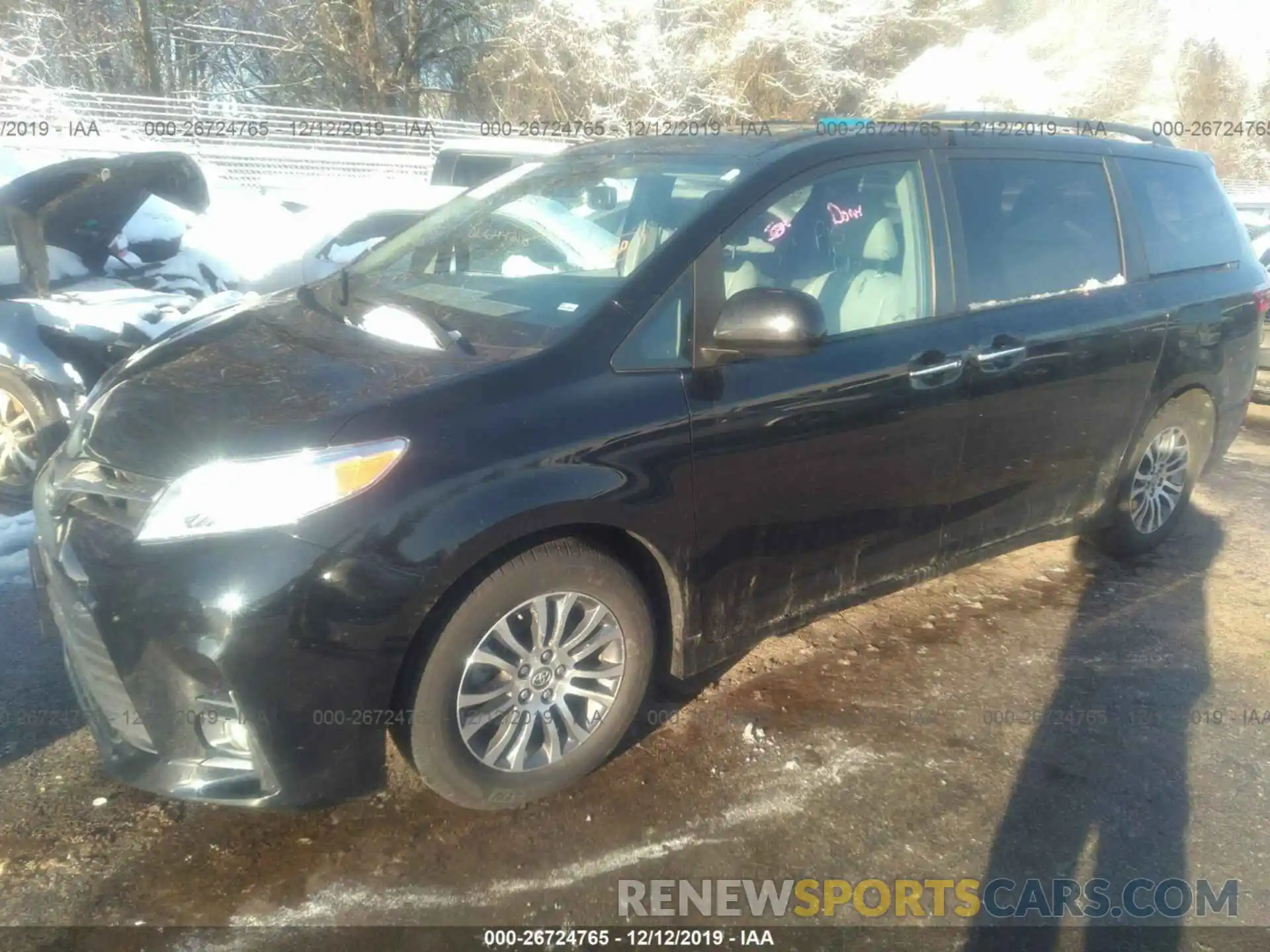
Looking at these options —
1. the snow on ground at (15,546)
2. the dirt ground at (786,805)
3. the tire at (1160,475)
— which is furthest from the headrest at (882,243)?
the snow on ground at (15,546)

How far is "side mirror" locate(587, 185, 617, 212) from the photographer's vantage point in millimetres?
3396

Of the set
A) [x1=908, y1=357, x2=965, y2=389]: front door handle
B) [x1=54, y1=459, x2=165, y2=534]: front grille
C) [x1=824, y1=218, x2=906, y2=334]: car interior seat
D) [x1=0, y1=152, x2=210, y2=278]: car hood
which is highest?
[x1=0, y1=152, x2=210, y2=278]: car hood

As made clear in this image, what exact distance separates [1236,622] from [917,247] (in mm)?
2283

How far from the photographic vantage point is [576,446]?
2.51 m

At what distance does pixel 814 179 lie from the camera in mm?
3102

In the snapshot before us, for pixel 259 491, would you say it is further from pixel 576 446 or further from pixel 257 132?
pixel 257 132

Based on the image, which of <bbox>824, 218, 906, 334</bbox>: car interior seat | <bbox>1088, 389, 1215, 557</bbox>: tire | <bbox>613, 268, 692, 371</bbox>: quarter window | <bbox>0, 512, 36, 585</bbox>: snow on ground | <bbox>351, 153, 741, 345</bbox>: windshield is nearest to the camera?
<bbox>613, 268, 692, 371</bbox>: quarter window

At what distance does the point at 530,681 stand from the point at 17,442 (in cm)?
347

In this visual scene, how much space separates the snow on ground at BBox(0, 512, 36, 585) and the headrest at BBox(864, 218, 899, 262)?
11.1 ft

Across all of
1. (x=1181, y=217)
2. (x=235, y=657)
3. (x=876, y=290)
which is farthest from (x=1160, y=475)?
(x=235, y=657)

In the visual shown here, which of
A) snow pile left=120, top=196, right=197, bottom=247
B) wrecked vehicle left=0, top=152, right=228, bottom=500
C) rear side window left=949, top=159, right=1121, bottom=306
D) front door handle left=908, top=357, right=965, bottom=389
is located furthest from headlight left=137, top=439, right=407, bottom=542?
snow pile left=120, top=196, right=197, bottom=247

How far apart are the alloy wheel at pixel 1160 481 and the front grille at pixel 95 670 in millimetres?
4063

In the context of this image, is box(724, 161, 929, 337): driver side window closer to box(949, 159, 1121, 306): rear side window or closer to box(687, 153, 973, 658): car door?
box(687, 153, 973, 658): car door

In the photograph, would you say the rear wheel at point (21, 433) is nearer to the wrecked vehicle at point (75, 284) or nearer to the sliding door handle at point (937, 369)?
the wrecked vehicle at point (75, 284)
